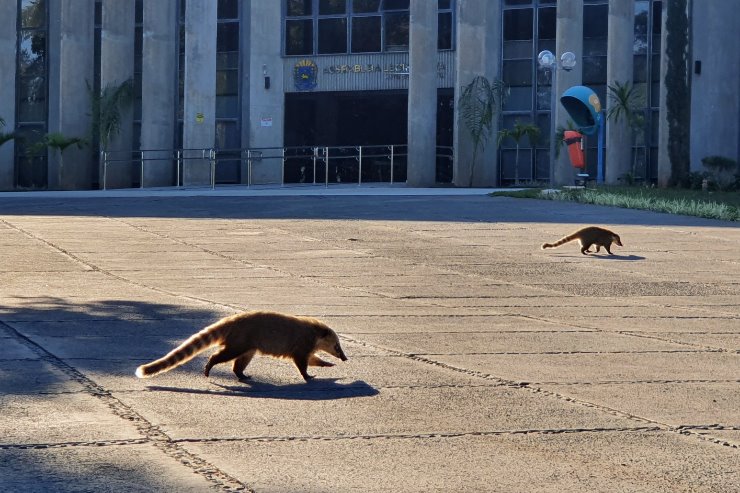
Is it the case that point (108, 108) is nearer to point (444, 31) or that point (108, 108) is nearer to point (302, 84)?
point (302, 84)

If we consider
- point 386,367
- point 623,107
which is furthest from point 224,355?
point 623,107

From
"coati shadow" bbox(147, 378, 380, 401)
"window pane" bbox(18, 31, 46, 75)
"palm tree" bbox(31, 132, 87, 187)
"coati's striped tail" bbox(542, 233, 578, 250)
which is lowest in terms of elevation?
"coati shadow" bbox(147, 378, 380, 401)

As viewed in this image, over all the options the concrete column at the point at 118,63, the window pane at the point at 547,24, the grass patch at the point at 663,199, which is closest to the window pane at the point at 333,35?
the concrete column at the point at 118,63

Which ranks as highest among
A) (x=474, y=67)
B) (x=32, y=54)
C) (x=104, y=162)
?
(x=32, y=54)

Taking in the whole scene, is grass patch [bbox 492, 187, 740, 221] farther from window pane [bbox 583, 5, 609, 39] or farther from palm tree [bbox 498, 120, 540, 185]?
window pane [bbox 583, 5, 609, 39]

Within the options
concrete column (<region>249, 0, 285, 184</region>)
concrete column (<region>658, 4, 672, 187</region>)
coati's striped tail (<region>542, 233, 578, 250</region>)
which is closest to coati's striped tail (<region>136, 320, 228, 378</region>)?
coati's striped tail (<region>542, 233, 578, 250</region>)

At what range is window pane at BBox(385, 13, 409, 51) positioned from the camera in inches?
1697

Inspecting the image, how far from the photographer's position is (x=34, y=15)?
45.2 metres

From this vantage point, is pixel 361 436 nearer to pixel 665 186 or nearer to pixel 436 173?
pixel 665 186

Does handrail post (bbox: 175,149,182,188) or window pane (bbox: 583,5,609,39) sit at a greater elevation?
window pane (bbox: 583,5,609,39)

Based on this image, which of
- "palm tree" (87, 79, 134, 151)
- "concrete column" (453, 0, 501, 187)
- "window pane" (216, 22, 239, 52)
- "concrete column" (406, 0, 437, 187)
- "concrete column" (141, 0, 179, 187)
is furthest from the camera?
"window pane" (216, 22, 239, 52)

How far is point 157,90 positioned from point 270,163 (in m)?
4.29

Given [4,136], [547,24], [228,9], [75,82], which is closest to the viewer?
[547,24]

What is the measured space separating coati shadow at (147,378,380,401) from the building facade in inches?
1165
